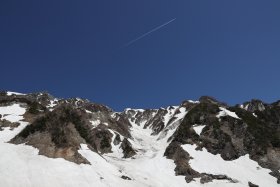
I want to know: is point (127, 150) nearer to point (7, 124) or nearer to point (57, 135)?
point (7, 124)

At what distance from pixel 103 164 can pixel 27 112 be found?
124ft

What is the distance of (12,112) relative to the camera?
93438 mm

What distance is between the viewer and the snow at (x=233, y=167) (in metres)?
76.2

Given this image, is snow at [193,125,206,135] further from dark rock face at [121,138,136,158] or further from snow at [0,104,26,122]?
snow at [0,104,26,122]

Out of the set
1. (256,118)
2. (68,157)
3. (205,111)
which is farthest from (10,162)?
(256,118)

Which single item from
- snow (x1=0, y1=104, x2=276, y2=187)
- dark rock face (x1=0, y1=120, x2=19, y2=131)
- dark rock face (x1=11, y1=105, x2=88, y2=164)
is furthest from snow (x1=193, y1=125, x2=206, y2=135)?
dark rock face (x1=0, y1=120, x2=19, y2=131)

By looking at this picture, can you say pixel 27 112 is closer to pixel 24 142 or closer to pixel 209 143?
pixel 24 142

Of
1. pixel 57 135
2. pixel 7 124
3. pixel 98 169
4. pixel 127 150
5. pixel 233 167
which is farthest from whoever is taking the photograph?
pixel 127 150

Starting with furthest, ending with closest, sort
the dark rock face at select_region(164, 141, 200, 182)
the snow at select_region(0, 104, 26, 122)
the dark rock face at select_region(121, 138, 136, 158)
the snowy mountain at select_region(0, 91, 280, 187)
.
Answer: the dark rock face at select_region(121, 138, 136, 158) → the snow at select_region(0, 104, 26, 122) → the dark rock face at select_region(164, 141, 200, 182) → the snowy mountain at select_region(0, 91, 280, 187)

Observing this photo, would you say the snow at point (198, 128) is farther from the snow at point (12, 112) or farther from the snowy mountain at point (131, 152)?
the snow at point (12, 112)

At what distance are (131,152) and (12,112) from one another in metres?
35.2

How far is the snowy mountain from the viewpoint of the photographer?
2216 inches

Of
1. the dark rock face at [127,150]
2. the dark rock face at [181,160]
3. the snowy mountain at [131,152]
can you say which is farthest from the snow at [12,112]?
the dark rock face at [181,160]

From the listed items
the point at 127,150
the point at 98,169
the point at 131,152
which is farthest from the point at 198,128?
the point at 98,169
